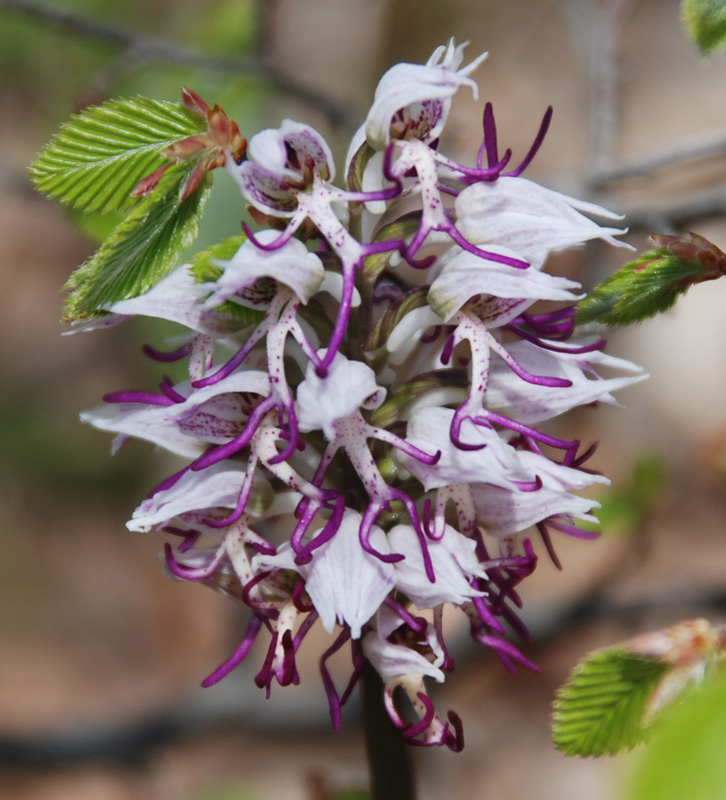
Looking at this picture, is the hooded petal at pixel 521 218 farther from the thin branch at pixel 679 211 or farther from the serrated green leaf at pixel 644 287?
the thin branch at pixel 679 211

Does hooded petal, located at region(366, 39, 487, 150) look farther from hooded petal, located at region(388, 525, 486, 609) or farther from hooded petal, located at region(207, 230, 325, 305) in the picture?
hooded petal, located at region(388, 525, 486, 609)

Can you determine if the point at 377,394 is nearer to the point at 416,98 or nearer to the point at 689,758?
the point at 416,98

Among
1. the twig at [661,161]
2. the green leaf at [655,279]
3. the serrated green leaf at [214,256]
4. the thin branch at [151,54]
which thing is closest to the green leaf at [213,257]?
the serrated green leaf at [214,256]

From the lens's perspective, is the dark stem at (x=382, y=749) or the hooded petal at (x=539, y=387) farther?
the dark stem at (x=382, y=749)

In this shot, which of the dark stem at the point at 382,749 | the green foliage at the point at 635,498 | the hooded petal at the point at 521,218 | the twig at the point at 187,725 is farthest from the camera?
the twig at the point at 187,725

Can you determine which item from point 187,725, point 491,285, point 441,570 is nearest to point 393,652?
point 441,570
